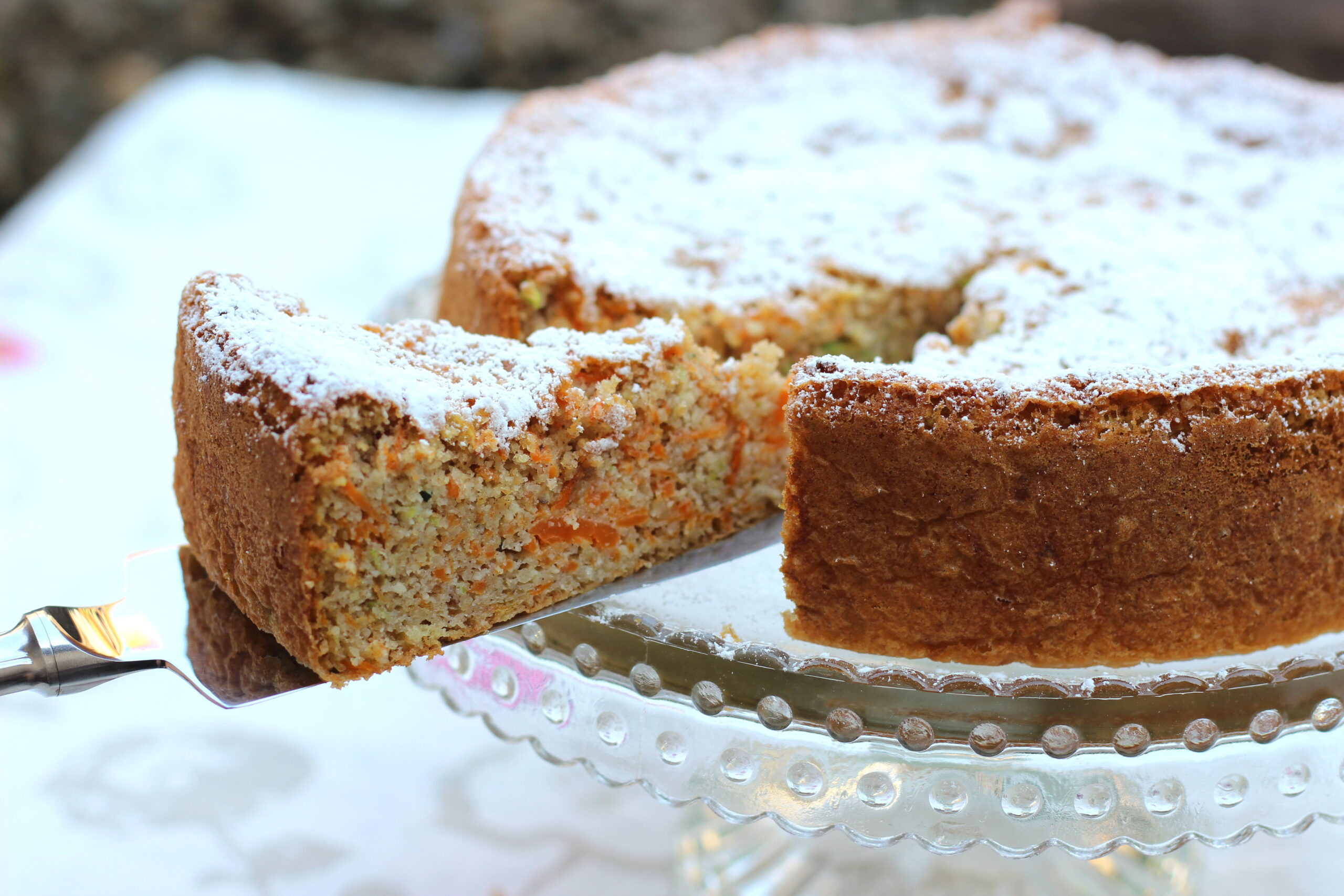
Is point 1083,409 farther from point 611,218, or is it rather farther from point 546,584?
point 611,218

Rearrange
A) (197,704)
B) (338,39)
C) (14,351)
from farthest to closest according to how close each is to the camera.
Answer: (338,39), (14,351), (197,704)

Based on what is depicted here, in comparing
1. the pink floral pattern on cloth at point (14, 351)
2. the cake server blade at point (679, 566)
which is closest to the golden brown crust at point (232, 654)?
the cake server blade at point (679, 566)

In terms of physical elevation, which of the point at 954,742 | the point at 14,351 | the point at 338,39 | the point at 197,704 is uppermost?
the point at 338,39

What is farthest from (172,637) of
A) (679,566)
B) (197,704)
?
(197,704)

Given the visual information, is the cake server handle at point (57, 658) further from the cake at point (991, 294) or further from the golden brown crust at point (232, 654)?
the cake at point (991, 294)

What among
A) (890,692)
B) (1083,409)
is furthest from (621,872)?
(1083,409)

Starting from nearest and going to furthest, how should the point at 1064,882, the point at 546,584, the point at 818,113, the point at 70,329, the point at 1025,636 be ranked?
1. the point at 1025,636
2. the point at 546,584
3. the point at 1064,882
4. the point at 818,113
5. the point at 70,329

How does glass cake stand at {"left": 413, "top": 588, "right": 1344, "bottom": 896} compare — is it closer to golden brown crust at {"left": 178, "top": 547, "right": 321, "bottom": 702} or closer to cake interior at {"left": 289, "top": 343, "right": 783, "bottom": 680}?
cake interior at {"left": 289, "top": 343, "right": 783, "bottom": 680}

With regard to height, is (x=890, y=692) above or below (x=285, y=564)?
below

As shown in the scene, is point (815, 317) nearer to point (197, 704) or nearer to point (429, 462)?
point (429, 462)
